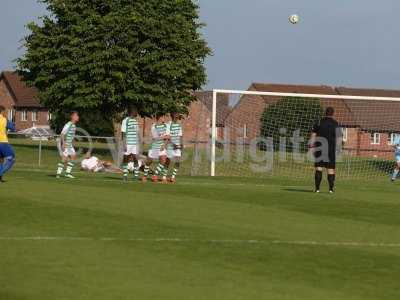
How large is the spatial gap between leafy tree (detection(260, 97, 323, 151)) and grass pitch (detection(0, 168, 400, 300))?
20159 millimetres

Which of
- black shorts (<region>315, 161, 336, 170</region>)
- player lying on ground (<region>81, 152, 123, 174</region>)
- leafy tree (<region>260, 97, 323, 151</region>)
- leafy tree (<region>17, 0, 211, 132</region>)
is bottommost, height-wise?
player lying on ground (<region>81, 152, 123, 174</region>)

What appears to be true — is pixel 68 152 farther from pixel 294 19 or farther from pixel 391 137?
pixel 391 137

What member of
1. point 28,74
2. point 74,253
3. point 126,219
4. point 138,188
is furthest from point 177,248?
point 28,74

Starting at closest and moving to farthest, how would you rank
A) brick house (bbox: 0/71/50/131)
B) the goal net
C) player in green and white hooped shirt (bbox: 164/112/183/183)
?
player in green and white hooped shirt (bbox: 164/112/183/183) → the goal net → brick house (bbox: 0/71/50/131)

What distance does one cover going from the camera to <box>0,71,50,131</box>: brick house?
413 ft

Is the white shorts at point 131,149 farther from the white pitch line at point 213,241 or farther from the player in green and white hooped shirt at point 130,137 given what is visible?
the white pitch line at point 213,241

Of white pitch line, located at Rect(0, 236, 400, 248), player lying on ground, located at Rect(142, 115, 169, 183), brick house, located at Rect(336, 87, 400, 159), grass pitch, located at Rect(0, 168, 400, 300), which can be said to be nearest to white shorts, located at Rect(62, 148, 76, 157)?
player lying on ground, located at Rect(142, 115, 169, 183)

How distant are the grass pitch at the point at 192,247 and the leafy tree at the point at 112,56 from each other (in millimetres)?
38317

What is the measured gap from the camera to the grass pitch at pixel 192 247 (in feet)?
29.0

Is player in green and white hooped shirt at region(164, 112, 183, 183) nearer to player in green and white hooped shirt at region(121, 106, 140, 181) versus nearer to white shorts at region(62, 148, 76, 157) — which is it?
player in green and white hooped shirt at region(121, 106, 140, 181)

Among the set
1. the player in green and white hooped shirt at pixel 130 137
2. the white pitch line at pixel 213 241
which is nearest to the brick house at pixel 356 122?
the player in green and white hooped shirt at pixel 130 137

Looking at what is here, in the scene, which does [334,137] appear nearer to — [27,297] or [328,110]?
[328,110]

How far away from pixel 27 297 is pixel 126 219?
20.7ft

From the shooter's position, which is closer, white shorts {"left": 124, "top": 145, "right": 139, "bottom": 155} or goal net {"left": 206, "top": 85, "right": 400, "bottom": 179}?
white shorts {"left": 124, "top": 145, "right": 139, "bottom": 155}
